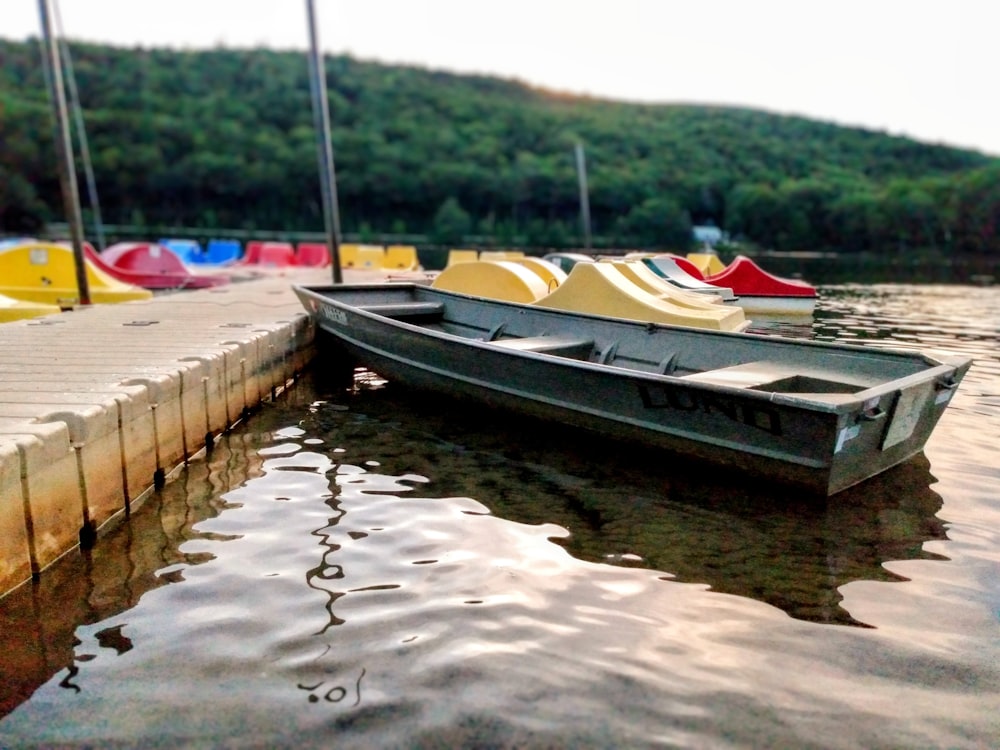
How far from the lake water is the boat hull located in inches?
14.5

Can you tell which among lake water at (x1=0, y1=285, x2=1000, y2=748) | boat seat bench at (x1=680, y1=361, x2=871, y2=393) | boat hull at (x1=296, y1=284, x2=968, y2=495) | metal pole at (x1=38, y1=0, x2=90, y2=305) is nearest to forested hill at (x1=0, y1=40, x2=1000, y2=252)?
metal pole at (x1=38, y1=0, x2=90, y2=305)

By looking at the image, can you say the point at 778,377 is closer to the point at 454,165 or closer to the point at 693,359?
the point at 693,359

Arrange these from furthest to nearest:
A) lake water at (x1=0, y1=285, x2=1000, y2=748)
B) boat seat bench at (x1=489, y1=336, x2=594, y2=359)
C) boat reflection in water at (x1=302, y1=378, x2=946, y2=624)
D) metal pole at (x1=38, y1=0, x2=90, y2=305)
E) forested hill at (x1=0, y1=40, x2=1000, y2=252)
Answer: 1. forested hill at (x1=0, y1=40, x2=1000, y2=252)
2. metal pole at (x1=38, y1=0, x2=90, y2=305)
3. boat seat bench at (x1=489, y1=336, x2=594, y2=359)
4. boat reflection in water at (x1=302, y1=378, x2=946, y2=624)
5. lake water at (x1=0, y1=285, x2=1000, y2=748)

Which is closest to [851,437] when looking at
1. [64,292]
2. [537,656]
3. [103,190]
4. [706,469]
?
[706,469]

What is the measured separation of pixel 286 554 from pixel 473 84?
5700 inches

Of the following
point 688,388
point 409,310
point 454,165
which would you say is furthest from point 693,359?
point 454,165

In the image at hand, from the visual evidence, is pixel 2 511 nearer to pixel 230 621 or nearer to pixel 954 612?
pixel 230 621

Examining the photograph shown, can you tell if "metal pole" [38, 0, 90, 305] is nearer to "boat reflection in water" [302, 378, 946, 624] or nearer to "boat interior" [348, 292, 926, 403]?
"boat interior" [348, 292, 926, 403]

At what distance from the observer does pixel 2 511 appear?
13.9ft

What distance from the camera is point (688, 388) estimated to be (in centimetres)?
625

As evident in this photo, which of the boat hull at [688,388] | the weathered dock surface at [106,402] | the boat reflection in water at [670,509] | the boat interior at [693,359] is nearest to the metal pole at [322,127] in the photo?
the weathered dock surface at [106,402]

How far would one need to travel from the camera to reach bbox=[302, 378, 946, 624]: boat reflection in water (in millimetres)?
5008

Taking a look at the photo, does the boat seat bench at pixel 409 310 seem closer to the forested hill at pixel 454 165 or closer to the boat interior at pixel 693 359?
the boat interior at pixel 693 359

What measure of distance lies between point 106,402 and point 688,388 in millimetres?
4177
